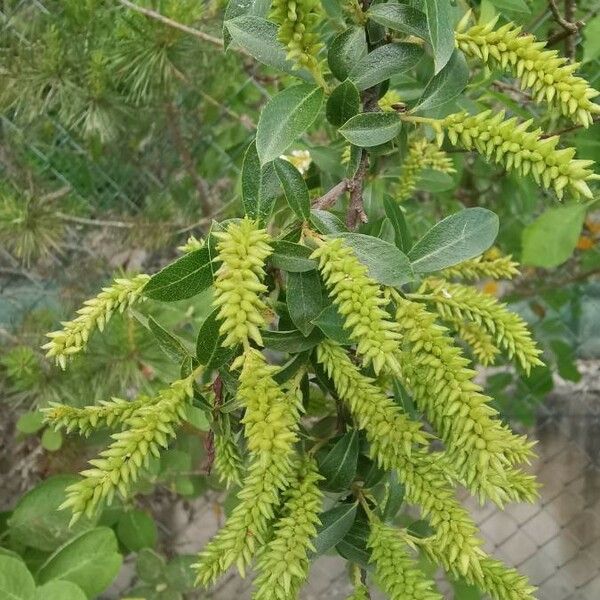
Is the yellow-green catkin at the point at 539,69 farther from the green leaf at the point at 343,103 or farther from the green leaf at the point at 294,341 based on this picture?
the green leaf at the point at 294,341

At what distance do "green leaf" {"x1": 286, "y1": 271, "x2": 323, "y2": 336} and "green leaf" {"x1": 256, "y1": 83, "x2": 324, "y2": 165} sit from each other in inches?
3.3

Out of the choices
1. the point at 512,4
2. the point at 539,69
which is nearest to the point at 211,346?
the point at 539,69

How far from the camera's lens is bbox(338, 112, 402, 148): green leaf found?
490mm

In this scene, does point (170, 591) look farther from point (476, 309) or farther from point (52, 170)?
point (476, 309)

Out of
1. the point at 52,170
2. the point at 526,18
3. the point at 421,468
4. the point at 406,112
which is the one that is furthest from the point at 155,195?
the point at 421,468

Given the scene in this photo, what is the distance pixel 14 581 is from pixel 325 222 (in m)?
0.65

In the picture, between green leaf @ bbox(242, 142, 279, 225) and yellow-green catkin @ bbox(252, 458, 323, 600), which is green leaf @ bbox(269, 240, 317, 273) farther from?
yellow-green catkin @ bbox(252, 458, 323, 600)

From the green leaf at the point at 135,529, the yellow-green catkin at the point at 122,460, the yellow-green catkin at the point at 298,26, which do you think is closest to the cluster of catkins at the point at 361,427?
the yellow-green catkin at the point at 122,460

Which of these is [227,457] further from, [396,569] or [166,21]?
[166,21]

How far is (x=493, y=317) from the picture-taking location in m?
0.52

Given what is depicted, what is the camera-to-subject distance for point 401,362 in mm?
455

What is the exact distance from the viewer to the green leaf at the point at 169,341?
528 mm

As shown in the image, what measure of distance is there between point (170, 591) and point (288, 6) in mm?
1055

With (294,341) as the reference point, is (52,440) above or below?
below
